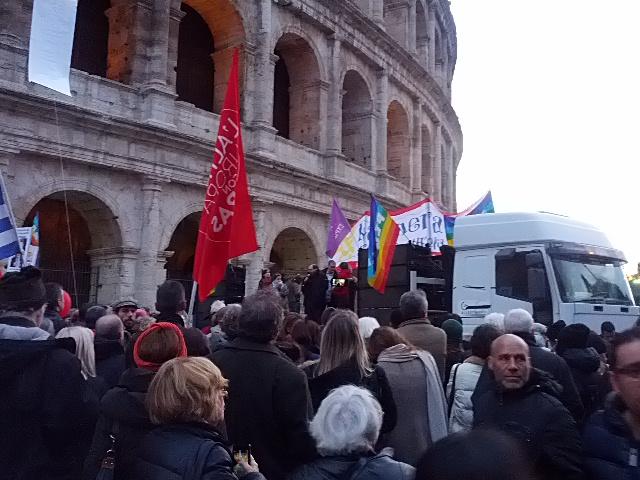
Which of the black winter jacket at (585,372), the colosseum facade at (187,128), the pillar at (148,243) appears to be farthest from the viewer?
the pillar at (148,243)

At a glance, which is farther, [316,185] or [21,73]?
[316,185]

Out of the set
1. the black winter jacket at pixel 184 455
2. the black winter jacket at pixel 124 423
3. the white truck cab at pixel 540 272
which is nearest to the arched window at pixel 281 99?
the white truck cab at pixel 540 272

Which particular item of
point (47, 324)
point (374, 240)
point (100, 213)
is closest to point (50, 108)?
point (100, 213)

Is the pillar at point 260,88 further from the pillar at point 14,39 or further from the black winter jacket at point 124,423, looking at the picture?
the black winter jacket at point 124,423

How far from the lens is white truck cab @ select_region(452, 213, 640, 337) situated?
973cm

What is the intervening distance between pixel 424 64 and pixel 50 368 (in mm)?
27527

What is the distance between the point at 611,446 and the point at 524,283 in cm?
806

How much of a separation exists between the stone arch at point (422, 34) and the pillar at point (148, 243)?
57.0 ft

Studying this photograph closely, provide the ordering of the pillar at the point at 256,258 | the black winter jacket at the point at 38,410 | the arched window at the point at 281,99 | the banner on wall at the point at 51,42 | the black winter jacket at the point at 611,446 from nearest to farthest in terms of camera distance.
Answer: the black winter jacket at the point at 611,446
the black winter jacket at the point at 38,410
the banner on wall at the point at 51,42
the pillar at the point at 256,258
the arched window at the point at 281,99

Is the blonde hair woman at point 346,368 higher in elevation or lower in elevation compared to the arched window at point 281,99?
lower

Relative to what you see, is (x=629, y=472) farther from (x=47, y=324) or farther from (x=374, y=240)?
(x=374, y=240)

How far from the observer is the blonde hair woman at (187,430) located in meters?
2.49

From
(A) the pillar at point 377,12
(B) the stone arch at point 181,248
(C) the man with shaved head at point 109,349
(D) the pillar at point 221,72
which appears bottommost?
(C) the man with shaved head at point 109,349

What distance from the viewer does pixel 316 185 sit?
19969mm
